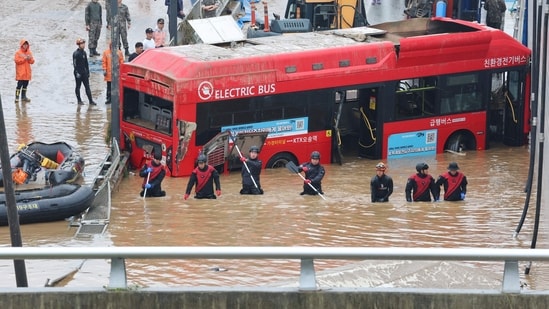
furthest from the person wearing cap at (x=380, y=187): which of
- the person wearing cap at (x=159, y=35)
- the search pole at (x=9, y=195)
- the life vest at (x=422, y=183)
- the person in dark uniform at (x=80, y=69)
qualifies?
the person wearing cap at (x=159, y=35)

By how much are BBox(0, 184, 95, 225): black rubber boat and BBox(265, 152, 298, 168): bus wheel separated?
17.6 ft

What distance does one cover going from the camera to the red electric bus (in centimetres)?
2214

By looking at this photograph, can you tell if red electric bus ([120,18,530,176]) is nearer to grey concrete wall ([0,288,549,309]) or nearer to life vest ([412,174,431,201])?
life vest ([412,174,431,201])

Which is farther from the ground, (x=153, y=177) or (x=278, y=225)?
(x=153, y=177)

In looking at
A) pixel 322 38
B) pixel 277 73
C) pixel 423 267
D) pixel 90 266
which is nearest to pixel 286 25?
pixel 322 38

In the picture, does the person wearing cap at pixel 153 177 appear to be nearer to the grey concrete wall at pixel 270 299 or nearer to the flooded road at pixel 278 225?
the flooded road at pixel 278 225

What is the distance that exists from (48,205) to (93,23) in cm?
1419

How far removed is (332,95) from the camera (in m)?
23.5

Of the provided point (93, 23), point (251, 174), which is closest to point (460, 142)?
point (251, 174)

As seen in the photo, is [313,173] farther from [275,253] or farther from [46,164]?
[275,253]

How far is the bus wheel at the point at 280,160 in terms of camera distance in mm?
22938

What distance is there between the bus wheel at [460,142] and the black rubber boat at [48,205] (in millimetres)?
9218

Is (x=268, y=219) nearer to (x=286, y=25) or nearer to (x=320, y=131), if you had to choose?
(x=320, y=131)

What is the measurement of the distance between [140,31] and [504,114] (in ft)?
39.3
